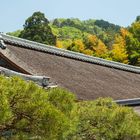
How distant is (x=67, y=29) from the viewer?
8425cm

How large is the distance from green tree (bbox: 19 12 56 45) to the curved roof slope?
23.7 meters

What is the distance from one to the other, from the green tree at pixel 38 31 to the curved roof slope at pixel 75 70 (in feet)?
77.9

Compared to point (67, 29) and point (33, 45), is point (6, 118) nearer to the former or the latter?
point (33, 45)

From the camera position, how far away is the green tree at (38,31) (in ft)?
130

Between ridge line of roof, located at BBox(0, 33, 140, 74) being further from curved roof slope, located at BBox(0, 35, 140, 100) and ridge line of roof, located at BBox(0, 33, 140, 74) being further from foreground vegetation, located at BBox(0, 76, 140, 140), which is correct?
foreground vegetation, located at BBox(0, 76, 140, 140)

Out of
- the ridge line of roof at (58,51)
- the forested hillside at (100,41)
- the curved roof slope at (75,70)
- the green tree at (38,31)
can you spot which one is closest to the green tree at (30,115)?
the curved roof slope at (75,70)

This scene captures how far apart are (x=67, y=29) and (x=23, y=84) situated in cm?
8010

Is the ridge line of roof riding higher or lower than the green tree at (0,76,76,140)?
higher

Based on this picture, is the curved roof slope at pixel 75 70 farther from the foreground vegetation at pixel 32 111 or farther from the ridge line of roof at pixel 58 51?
the foreground vegetation at pixel 32 111

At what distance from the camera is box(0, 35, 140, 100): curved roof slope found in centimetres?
1130

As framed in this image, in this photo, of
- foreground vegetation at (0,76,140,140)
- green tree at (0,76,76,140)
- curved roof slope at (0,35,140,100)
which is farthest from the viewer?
curved roof slope at (0,35,140,100)

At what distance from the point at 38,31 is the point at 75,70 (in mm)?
27375

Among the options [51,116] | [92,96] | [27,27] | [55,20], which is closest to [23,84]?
[51,116]

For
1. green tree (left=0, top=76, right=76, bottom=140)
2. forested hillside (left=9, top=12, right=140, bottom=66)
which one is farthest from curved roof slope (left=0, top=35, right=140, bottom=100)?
forested hillside (left=9, top=12, right=140, bottom=66)
